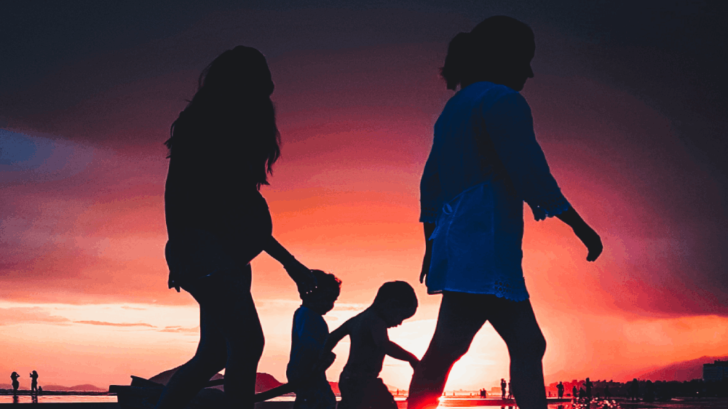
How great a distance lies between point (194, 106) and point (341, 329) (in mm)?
1987

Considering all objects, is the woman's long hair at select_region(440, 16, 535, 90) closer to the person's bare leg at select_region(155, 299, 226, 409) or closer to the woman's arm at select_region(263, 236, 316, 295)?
the woman's arm at select_region(263, 236, 316, 295)

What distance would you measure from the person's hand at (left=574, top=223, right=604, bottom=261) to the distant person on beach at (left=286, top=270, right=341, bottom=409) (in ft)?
8.26

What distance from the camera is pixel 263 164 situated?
3383mm

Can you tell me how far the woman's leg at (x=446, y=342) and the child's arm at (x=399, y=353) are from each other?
146 centimetres

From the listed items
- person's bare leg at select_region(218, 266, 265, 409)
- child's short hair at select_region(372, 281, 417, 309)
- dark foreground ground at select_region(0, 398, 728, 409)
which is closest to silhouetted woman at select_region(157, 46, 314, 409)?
person's bare leg at select_region(218, 266, 265, 409)

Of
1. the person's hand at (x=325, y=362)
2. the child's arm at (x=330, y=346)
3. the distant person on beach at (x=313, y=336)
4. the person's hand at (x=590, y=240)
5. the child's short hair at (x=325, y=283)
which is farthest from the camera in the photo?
the child's short hair at (x=325, y=283)

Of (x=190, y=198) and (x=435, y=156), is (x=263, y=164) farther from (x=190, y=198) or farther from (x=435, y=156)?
(x=435, y=156)

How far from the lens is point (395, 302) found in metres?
4.35

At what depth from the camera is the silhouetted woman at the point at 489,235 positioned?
2805 millimetres

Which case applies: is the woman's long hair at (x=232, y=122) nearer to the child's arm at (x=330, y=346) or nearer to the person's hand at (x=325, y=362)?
the child's arm at (x=330, y=346)

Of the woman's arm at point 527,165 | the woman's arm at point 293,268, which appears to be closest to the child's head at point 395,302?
the woman's arm at point 293,268

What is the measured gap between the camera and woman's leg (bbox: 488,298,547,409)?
2.82m

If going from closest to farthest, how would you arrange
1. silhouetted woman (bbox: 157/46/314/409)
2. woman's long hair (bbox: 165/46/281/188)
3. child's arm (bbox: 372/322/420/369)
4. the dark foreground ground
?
silhouetted woman (bbox: 157/46/314/409), woman's long hair (bbox: 165/46/281/188), child's arm (bbox: 372/322/420/369), the dark foreground ground

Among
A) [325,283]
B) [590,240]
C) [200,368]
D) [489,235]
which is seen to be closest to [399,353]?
[325,283]
